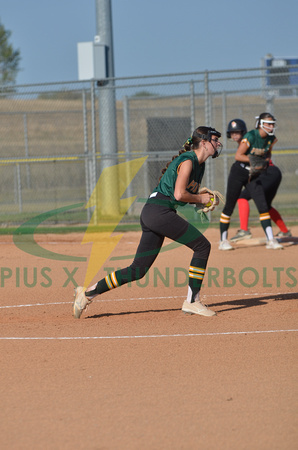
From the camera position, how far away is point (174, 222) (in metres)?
6.73

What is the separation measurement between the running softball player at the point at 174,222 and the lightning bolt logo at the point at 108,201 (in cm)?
451

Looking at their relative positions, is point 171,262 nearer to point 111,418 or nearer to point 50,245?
point 50,245

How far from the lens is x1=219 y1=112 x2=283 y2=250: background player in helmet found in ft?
36.2

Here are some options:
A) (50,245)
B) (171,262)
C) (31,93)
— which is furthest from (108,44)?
(171,262)

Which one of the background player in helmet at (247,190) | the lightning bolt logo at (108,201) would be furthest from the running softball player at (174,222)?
the background player in helmet at (247,190)

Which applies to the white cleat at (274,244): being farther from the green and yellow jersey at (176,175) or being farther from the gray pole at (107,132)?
the gray pole at (107,132)

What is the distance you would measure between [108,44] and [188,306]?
11019 millimetres

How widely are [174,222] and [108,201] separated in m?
9.37

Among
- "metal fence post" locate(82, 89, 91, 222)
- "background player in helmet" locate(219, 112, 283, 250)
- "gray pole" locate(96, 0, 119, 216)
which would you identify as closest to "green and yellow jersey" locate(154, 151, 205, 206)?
"background player in helmet" locate(219, 112, 283, 250)

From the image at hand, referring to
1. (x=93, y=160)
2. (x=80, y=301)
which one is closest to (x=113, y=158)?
(x=93, y=160)

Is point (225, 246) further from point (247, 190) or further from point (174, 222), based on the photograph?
point (174, 222)

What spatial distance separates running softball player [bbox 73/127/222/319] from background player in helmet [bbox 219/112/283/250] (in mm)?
4338

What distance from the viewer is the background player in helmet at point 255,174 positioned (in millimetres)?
11039

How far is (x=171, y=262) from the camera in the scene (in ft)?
35.2
